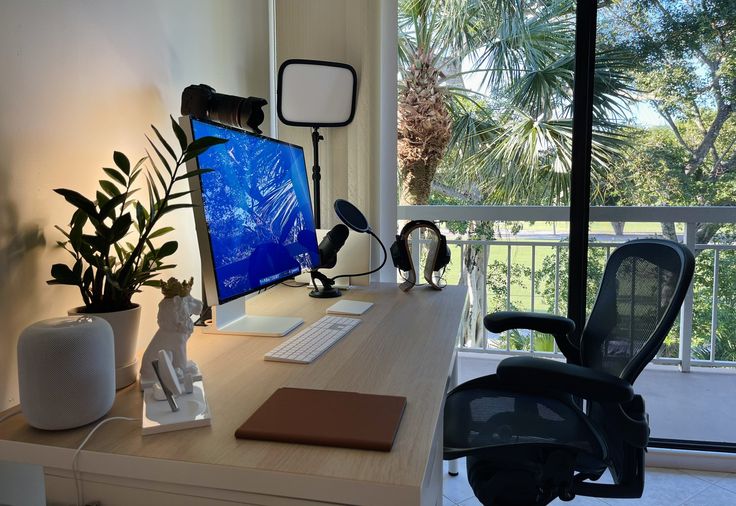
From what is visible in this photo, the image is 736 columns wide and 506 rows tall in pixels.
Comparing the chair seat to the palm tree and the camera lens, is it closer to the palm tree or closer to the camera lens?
the camera lens

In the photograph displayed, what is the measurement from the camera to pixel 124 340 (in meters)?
0.89

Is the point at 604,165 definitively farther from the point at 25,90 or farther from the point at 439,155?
the point at 25,90

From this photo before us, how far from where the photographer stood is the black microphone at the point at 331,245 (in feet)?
5.72

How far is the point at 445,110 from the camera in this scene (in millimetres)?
3055

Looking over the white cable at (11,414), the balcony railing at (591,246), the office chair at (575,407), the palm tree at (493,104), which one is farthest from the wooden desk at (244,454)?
the palm tree at (493,104)

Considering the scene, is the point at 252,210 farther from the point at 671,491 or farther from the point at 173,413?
the point at 671,491

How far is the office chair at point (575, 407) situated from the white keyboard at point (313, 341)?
0.37 metres

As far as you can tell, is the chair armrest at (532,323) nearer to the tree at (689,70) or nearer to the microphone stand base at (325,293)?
the microphone stand base at (325,293)

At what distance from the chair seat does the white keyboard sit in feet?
1.20

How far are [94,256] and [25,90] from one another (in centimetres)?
34

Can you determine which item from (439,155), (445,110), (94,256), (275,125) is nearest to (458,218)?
(439,155)

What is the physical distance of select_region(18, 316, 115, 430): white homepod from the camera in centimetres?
70

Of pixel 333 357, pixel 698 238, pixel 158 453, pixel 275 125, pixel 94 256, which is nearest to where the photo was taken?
pixel 158 453

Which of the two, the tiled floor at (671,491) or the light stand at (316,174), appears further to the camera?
the light stand at (316,174)
